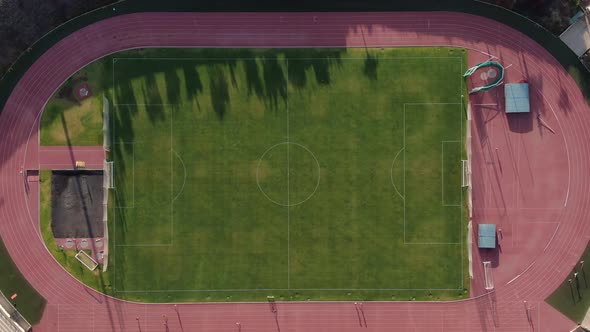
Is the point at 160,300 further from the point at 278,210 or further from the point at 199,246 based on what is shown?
the point at 278,210

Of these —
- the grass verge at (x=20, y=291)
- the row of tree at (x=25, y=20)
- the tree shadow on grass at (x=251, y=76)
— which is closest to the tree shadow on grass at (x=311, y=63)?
the tree shadow on grass at (x=251, y=76)

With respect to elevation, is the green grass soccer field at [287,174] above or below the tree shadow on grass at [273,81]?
below

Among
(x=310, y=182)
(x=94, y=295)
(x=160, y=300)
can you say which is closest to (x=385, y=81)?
(x=310, y=182)

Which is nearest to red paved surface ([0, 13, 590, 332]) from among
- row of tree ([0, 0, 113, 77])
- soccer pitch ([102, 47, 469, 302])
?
soccer pitch ([102, 47, 469, 302])

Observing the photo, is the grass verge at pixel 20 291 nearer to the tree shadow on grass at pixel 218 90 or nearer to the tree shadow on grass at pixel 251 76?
the tree shadow on grass at pixel 218 90

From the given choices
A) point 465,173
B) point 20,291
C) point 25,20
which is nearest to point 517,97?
point 465,173

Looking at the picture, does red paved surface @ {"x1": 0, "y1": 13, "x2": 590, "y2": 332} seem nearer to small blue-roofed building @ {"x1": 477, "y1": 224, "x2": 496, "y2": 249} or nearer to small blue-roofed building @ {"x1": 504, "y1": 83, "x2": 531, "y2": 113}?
small blue-roofed building @ {"x1": 477, "y1": 224, "x2": 496, "y2": 249}

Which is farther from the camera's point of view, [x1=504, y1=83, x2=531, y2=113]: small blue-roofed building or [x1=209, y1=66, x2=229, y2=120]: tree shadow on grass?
[x1=209, y1=66, x2=229, y2=120]: tree shadow on grass

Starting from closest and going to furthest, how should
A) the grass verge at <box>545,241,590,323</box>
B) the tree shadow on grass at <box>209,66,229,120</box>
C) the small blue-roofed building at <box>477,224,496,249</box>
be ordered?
1. the small blue-roofed building at <box>477,224,496,249</box>
2. the grass verge at <box>545,241,590,323</box>
3. the tree shadow on grass at <box>209,66,229,120</box>
